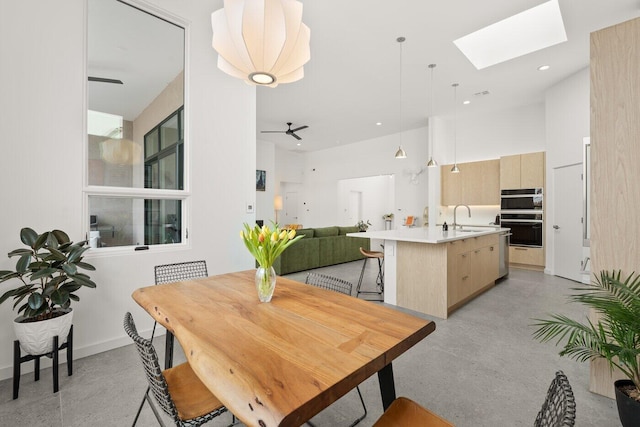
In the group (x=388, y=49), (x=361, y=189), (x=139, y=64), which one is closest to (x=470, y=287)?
(x=388, y=49)

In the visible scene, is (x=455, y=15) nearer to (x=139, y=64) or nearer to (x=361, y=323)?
(x=139, y=64)

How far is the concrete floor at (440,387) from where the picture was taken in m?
1.67

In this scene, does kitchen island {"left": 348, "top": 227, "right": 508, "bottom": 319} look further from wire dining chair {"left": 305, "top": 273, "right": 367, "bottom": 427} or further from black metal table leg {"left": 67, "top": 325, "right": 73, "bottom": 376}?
black metal table leg {"left": 67, "top": 325, "right": 73, "bottom": 376}

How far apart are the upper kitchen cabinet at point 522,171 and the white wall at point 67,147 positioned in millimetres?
5873

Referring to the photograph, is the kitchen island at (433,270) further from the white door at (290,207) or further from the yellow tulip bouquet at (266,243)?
the white door at (290,207)

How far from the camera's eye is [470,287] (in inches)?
146

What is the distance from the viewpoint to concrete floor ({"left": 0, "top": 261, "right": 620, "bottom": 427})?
1.67 meters

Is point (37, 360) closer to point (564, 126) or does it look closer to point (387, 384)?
point (387, 384)

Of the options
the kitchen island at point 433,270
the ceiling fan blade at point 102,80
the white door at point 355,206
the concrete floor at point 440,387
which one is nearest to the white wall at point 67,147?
the ceiling fan blade at point 102,80

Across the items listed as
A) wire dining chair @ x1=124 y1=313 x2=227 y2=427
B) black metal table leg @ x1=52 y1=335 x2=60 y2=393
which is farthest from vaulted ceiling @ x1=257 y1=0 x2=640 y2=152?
black metal table leg @ x1=52 y1=335 x2=60 y2=393

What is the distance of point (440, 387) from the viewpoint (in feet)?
6.49

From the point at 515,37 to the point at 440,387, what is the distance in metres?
4.74

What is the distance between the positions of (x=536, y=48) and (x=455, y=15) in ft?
5.52

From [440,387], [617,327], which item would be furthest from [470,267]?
[617,327]
